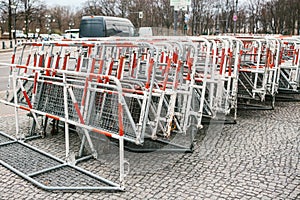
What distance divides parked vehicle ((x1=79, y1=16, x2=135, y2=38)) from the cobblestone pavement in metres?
10.7

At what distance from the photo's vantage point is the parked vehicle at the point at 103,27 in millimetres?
16719

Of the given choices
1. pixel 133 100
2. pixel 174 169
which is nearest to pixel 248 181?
pixel 174 169

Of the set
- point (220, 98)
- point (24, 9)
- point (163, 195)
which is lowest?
point (163, 195)

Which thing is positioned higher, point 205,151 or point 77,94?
point 77,94

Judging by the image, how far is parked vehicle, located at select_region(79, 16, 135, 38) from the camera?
1672cm

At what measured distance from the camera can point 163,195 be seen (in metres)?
3.87

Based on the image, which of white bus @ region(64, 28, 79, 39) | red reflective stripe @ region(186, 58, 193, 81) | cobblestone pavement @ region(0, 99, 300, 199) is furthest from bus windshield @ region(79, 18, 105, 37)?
white bus @ region(64, 28, 79, 39)

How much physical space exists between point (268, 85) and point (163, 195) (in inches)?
190

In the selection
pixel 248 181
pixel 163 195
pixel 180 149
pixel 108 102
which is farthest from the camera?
pixel 180 149

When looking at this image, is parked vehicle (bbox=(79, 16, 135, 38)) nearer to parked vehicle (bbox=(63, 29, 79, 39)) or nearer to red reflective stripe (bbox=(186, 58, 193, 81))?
red reflective stripe (bbox=(186, 58, 193, 81))

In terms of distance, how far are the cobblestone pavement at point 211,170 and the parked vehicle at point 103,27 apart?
422 inches

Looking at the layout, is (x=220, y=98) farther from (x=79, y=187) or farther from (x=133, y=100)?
(x=79, y=187)

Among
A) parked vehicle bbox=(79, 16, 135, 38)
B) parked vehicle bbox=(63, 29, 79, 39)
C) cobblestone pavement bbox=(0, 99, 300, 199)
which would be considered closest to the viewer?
cobblestone pavement bbox=(0, 99, 300, 199)

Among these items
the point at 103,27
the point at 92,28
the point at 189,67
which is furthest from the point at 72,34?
the point at 189,67
